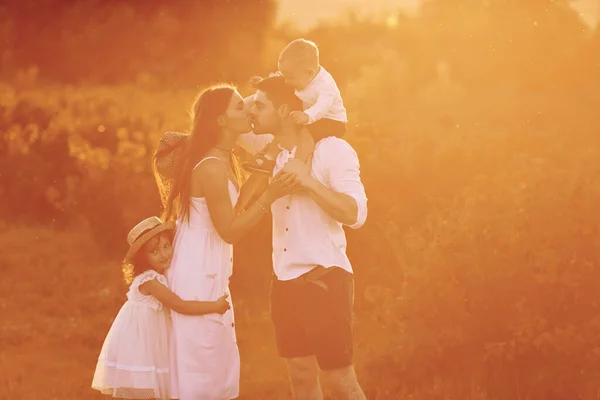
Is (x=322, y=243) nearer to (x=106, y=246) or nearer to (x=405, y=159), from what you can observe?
(x=405, y=159)

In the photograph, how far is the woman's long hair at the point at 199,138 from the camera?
498cm

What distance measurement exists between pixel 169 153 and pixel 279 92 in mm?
677

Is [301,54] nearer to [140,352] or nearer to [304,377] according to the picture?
[304,377]

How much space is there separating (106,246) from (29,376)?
12.3 ft

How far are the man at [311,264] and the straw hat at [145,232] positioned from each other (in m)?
0.56

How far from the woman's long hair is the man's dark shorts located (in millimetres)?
631

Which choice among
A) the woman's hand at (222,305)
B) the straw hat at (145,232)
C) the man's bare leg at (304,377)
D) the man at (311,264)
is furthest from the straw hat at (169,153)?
the man's bare leg at (304,377)

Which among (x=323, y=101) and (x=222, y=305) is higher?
(x=323, y=101)

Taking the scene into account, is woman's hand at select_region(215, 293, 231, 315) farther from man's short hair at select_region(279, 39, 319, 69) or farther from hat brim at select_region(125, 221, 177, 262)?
man's short hair at select_region(279, 39, 319, 69)

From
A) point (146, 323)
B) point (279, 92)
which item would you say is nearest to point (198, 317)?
point (146, 323)

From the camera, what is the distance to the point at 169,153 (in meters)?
5.19

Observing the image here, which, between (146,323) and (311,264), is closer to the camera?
(311,264)

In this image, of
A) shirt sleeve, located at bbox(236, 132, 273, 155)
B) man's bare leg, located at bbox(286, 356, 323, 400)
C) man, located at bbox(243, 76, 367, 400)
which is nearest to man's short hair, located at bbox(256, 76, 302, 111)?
man, located at bbox(243, 76, 367, 400)

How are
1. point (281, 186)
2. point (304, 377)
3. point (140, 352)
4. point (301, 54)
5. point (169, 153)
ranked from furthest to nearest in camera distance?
point (169, 153)
point (140, 352)
point (304, 377)
point (301, 54)
point (281, 186)
